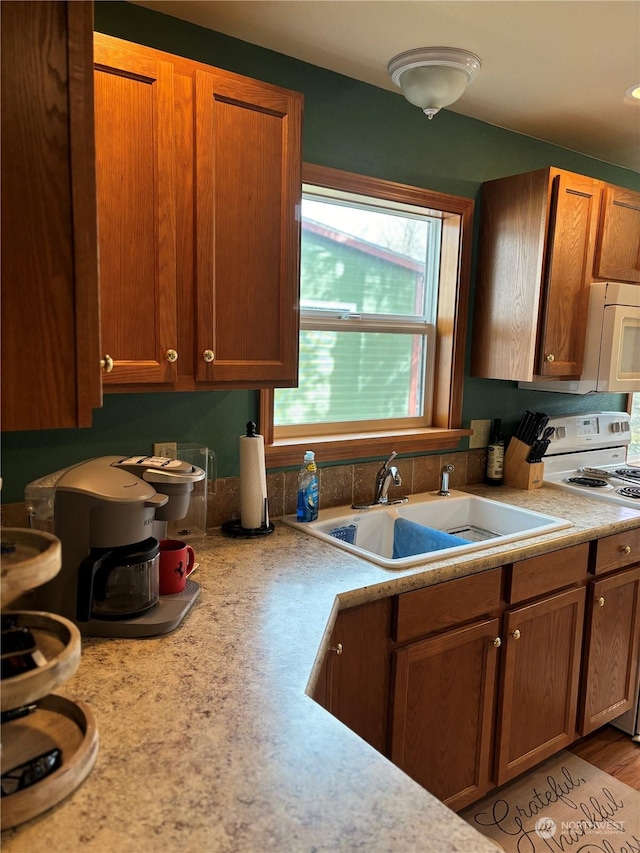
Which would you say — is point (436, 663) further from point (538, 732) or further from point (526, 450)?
point (526, 450)

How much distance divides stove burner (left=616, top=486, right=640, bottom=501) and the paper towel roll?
1615 millimetres

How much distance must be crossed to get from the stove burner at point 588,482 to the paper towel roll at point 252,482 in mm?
1621

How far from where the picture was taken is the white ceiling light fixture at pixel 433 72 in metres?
1.99

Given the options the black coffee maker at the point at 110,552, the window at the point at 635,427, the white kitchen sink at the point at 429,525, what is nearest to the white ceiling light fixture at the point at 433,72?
the white kitchen sink at the point at 429,525

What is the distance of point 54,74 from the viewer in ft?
2.74

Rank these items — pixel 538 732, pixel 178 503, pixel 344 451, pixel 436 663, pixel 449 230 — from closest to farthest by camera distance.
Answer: pixel 178 503
pixel 436 663
pixel 538 732
pixel 344 451
pixel 449 230

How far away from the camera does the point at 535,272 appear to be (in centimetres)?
251

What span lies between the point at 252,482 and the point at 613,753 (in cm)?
187

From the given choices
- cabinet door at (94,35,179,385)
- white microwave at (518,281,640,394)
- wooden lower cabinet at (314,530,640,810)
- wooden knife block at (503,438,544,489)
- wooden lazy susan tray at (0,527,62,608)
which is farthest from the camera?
wooden knife block at (503,438,544,489)

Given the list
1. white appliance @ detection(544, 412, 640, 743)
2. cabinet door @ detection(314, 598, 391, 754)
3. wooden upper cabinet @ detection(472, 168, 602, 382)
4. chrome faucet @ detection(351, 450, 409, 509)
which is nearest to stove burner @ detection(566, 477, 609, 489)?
white appliance @ detection(544, 412, 640, 743)

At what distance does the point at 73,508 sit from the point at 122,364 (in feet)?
1.33

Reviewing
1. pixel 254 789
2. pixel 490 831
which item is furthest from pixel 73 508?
pixel 490 831

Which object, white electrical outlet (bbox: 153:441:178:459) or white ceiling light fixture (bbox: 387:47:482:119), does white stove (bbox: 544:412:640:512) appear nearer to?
white ceiling light fixture (bbox: 387:47:482:119)

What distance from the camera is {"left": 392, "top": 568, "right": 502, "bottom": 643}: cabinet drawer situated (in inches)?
68.5
